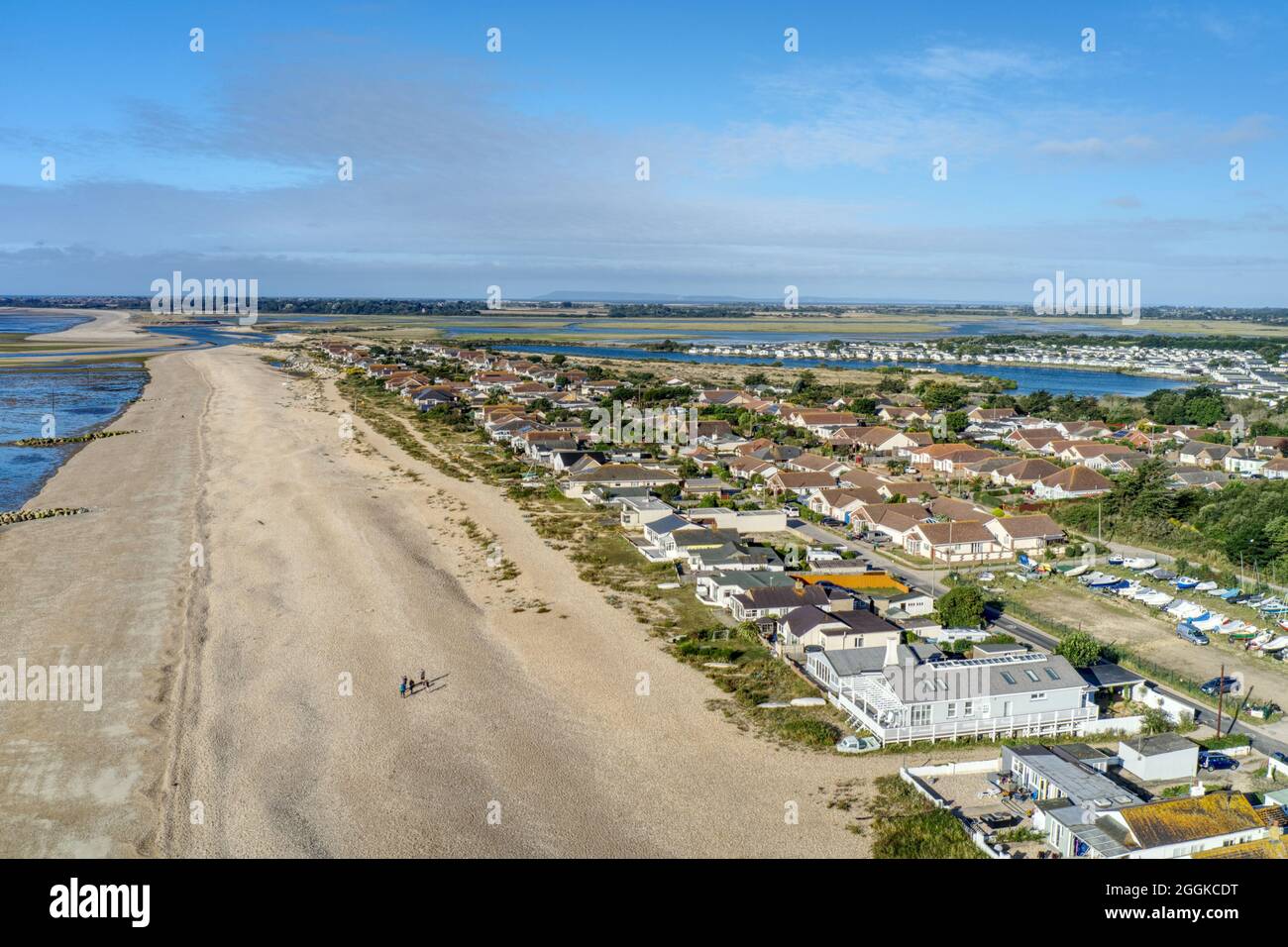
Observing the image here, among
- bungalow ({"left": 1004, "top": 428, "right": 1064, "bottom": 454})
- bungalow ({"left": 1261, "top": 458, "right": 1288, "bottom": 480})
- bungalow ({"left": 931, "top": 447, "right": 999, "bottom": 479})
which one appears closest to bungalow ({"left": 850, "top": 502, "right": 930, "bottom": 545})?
bungalow ({"left": 931, "top": 447, "right": 999, "bottom": 479})

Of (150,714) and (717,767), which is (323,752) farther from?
(717,767)

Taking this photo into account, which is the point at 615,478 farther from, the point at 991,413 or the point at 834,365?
the point at 834,365

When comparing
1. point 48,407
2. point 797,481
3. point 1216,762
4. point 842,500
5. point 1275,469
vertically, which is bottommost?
point 1216,762

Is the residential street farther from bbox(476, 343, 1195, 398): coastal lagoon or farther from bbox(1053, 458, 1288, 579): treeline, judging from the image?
bbox(476, 343, 1195, 398): coastal lagoon

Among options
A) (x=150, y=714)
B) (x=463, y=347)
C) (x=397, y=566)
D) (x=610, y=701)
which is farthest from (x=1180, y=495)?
(x=463, y=347)

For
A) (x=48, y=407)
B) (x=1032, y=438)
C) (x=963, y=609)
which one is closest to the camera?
(x=963, y=609)

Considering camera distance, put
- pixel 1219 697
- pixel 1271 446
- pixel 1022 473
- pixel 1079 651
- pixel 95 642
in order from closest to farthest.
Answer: pixel 1219 697
pixel 1079 651
pixel 95 642
pixel 1022 473
pixel 1271 446

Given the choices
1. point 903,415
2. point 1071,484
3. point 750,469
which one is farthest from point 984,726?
point 903,415
